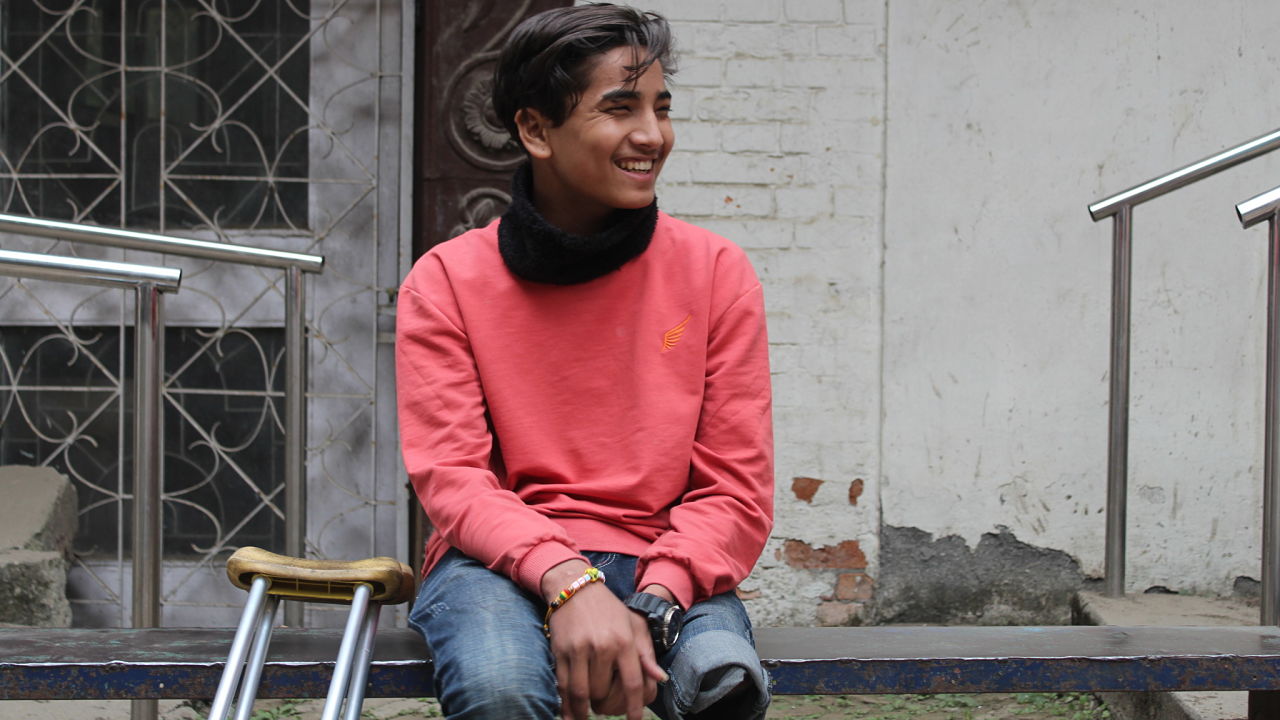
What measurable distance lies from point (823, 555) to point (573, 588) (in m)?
1.84

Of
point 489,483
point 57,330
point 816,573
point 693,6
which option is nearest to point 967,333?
point 816,573

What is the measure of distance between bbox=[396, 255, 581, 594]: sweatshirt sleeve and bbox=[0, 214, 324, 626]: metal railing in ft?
2.57

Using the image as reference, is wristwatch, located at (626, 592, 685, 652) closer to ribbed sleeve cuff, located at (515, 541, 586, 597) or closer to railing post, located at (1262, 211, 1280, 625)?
ribbed sleeve cuff, located at (515, 541, 586, 597)

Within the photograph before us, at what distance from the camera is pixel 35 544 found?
3182 millimetres

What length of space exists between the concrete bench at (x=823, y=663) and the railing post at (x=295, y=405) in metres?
0.74

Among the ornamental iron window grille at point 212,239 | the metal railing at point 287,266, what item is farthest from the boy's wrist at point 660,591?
the ornamental iron window grille at point 212,239

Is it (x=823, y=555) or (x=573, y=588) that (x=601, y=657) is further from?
(x=823, y=555)

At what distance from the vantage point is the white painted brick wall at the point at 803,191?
3.16 metres

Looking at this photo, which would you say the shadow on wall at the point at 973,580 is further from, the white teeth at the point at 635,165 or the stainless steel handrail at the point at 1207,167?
the white teeth at the point at 635,165

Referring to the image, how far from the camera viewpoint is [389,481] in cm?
342

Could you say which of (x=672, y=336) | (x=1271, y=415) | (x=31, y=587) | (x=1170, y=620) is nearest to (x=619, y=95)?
(x=672, y=336)

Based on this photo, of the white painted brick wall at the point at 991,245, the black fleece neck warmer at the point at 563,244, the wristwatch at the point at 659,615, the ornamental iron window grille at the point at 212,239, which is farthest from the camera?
the ornamental iron window grille at the point at 212,239

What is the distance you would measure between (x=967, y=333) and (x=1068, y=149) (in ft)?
1.75

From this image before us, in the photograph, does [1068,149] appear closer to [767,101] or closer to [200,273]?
[767,101]
